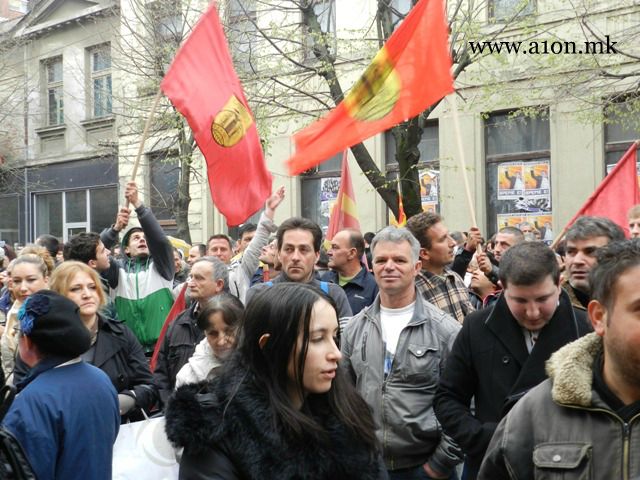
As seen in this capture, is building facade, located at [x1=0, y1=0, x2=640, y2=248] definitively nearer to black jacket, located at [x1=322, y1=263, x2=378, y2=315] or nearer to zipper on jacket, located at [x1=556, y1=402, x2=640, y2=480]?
black jacket, located at [x1=322, y1=263, x2=378, y2=315]

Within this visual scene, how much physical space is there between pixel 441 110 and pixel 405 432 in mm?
14310

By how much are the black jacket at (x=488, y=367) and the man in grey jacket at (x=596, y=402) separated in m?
1.27

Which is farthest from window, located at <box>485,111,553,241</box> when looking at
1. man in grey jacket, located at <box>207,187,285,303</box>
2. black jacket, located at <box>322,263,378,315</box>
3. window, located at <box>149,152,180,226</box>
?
man in grey jacket, located at <box>207,187,285,303</box>

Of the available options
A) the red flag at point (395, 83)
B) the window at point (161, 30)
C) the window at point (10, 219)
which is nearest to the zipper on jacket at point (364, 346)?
the red flag at point (395, 83)

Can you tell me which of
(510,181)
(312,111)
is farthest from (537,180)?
(312,111)

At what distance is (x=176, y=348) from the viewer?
19.0 ft

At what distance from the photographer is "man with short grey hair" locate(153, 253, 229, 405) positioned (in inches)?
224

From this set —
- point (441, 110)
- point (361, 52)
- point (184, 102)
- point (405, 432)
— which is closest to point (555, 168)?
point (441, 110)

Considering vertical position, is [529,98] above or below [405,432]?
above

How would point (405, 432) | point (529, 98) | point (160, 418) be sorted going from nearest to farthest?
point (405, 432) → point (160, 418) → point (529, 98)

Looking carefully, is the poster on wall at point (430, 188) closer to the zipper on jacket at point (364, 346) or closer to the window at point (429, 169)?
the window at point (429, 169)

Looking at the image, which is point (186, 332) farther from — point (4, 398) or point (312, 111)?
point (312, 111)

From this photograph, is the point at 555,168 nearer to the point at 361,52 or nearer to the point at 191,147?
the point at 361,52

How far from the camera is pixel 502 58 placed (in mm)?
13664
